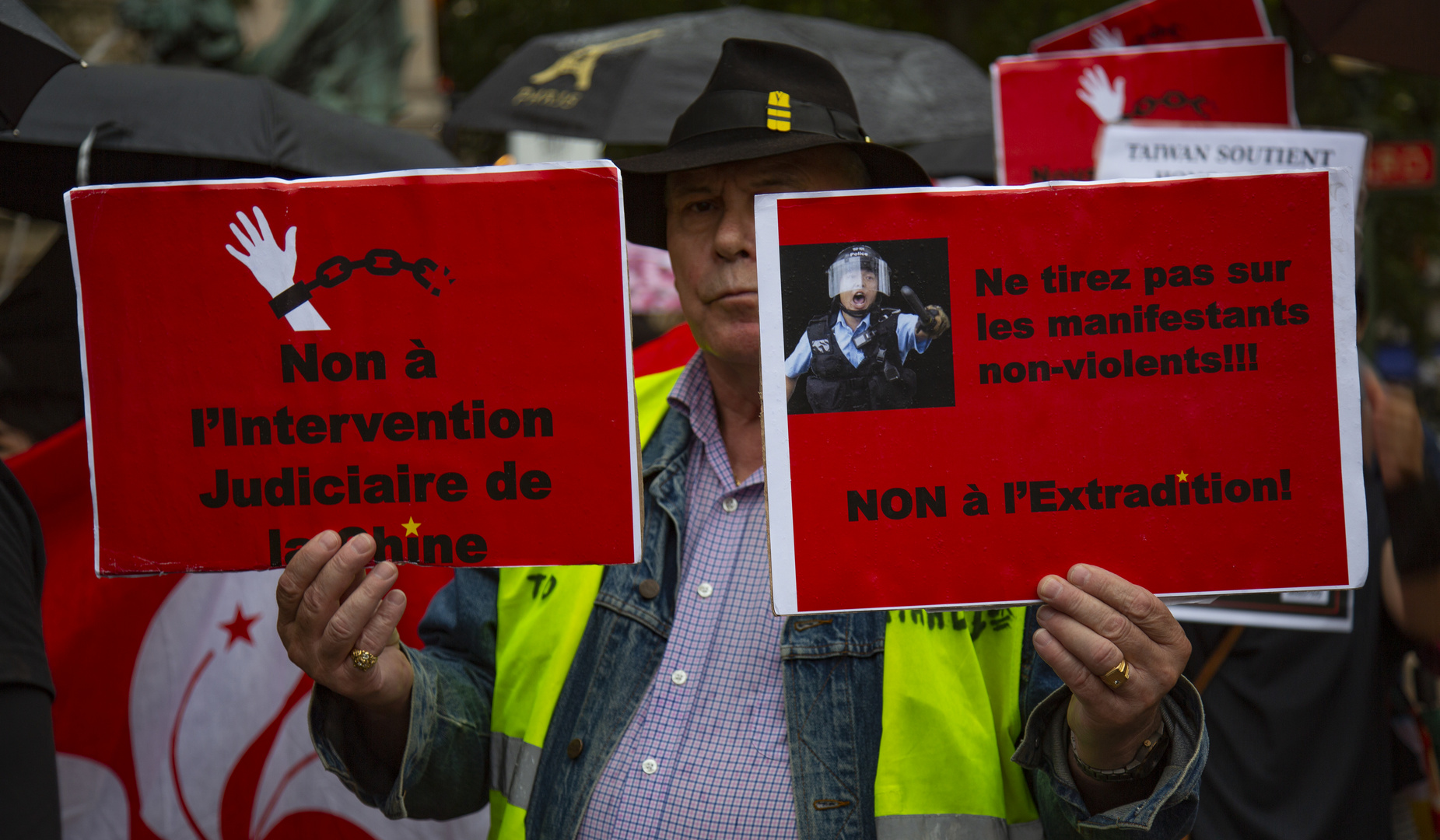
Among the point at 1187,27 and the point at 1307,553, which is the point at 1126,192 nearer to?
the point at 1307,553

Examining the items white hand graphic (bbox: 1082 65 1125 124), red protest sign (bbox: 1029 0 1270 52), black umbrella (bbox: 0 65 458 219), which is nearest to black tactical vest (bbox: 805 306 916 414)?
white hand graphic (bbox: 1082 65 1125 124)

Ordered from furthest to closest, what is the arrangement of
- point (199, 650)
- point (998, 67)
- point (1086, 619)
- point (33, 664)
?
point (998, 67) < point (199, 650) < point (1086, 619) < point (33, 664)

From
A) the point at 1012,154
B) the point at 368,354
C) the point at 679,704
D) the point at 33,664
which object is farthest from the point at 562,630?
the point at 1012,154

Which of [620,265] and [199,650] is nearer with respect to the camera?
[620,265]

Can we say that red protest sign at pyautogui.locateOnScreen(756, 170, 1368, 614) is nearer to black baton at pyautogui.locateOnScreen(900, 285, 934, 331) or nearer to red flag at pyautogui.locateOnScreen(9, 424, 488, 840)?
black baton at pyautogui.locateOnScreen(900, 285, 934, 331)

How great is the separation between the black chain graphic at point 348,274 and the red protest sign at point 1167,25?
288 cm

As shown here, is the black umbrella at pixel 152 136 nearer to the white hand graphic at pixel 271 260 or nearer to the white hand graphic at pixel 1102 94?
the white hand graphic at pixel 271 260

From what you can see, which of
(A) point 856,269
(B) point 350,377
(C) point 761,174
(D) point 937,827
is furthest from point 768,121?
(D) point 937,827

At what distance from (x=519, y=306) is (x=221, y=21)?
12632mm

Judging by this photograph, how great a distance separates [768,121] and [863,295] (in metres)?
0.58

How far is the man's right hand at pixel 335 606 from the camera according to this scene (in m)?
1.62

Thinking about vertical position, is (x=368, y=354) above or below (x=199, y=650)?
above

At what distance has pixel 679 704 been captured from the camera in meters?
1.92

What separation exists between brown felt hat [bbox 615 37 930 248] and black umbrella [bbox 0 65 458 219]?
1.51 metres
